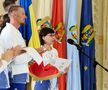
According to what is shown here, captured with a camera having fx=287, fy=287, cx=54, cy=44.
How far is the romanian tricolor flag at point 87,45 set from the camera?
3617 millimetres

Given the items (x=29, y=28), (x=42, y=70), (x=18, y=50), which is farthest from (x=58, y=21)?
(x=18, y=50)

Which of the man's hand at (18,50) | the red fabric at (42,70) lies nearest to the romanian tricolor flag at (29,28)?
the red fabric at (42,70)

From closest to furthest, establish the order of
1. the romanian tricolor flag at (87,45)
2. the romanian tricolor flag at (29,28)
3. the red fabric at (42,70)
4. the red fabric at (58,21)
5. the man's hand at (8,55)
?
the man's hand at (8,55)
the red fabric at (42,70)
the romanian tricolor flag at (29,28)
the red fabric at (58,21)
the romanian tricolor flag at (87,45)

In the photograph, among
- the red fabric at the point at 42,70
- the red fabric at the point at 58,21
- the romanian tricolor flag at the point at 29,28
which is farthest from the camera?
the red fabric at the point at 58,21

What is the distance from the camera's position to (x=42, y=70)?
2363mm

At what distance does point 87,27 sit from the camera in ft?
12.0

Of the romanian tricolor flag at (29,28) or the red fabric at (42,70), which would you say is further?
the romanian tricolor flag at (29,28)

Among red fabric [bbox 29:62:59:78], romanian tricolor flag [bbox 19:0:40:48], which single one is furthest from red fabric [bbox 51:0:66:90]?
red fabric [bbox 29:62:59:78]

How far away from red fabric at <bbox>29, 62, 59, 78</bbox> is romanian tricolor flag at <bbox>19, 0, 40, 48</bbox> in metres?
0.72

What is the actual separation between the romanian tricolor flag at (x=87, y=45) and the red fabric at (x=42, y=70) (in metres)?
1.26

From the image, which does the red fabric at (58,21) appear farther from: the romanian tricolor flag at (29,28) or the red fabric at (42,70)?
the red fabric at (42,70)

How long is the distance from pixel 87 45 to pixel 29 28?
0.85 metres

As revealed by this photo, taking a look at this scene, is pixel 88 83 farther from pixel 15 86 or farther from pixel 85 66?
pixel 15 86

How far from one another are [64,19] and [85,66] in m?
0.65
